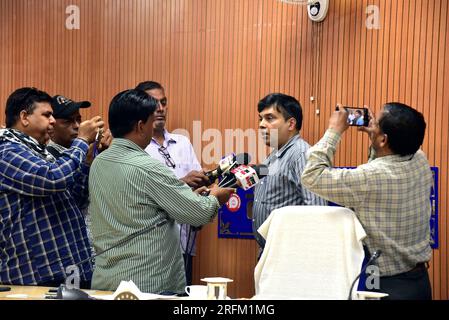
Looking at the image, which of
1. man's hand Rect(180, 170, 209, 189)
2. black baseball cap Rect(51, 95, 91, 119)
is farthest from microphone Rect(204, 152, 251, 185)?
black baseball cap Rect(51, 95, 91, 119)

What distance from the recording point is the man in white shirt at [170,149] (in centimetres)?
463

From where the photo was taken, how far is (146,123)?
3.28m

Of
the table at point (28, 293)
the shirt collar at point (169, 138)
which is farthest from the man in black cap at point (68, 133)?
the shirt collar at point (169, 138)

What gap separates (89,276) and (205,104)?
1.83m

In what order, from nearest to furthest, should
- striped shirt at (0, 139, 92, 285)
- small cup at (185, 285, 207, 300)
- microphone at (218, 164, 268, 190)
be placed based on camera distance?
small cup at (185, 285, 207, 300) → striped shirt at (0, 139, 92, 285) → microphone at (218, 164, 268, 190)

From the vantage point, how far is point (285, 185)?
3945 mm

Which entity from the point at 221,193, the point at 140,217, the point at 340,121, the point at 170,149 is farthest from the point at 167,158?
the point at 340,121

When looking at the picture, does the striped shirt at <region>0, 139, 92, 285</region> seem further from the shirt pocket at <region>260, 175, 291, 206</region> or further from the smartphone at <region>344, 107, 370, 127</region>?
the smartphone at <region>344, 107, 370, 127</region>

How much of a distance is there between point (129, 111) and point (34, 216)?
723mm

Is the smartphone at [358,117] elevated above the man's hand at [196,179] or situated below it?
above

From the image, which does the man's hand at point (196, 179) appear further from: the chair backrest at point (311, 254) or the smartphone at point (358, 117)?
the smartphone at point (358, 117)

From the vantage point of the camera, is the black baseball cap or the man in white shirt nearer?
the black baseball cap

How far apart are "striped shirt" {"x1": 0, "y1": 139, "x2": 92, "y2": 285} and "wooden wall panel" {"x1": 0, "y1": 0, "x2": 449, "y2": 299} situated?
1.61m

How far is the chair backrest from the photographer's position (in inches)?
111
